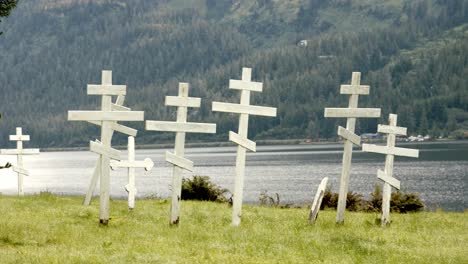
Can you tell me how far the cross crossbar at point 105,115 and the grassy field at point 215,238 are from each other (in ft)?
11.5

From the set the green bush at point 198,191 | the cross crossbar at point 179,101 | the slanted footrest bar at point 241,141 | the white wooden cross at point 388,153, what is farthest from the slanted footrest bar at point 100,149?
the green bush at point 198,191

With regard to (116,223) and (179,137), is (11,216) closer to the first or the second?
(116,223)

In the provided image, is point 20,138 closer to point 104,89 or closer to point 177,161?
point 104,89

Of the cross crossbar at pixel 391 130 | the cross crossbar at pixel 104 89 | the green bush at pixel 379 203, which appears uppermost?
the cross crossbar at pixel 104 89

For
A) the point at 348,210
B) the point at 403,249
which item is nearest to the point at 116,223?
the point at 403,249

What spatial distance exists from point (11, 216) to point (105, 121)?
4.61 m

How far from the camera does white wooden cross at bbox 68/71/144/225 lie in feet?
87.1

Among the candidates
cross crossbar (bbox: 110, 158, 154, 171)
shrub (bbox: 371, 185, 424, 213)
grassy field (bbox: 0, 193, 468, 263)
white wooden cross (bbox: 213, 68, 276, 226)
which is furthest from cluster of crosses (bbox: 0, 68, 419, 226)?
shrub (bbox: 371, 185, 424, 213)

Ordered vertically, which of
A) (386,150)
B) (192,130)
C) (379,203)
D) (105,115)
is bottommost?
(379,203)

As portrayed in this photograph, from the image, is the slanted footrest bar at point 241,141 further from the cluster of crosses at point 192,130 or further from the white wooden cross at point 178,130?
the white wooden cross at point 178,130

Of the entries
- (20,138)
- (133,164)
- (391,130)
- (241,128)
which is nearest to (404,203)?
(391,130)

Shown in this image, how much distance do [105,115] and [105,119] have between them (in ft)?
0.47

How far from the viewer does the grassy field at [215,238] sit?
67.9 ft

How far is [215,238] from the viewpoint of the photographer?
78.3 ft
